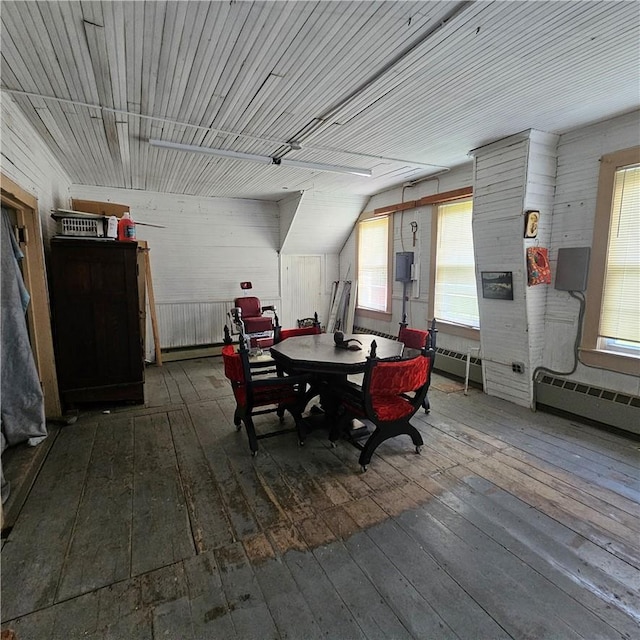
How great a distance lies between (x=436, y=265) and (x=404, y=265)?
0.55 meters

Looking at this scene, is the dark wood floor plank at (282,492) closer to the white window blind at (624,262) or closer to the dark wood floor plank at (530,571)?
the dark wood floor plank at (530,571)

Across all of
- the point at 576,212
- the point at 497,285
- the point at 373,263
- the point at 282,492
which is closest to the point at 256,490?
the point at 282,492

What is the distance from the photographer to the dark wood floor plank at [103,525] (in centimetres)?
171

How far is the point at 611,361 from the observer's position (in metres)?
3.26

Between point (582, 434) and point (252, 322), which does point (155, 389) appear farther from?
point (582, 434)

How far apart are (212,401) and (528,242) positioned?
3.87 m

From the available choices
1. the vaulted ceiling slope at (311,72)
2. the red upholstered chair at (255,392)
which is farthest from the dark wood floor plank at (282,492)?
the vaulted ceiling slope at (311,72)

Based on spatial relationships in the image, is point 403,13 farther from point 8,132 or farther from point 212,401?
point 212,401

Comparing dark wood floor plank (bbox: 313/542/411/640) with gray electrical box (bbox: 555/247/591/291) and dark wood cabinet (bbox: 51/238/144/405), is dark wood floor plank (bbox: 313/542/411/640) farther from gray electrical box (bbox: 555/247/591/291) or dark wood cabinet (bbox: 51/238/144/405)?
gray electrical box (bbox: 555/247/591/291)

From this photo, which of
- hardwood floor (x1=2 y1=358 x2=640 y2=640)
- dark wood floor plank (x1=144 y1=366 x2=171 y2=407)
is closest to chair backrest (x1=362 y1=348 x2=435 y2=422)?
hardwood floor (x1=2 y1=358 x2=640 y2=640)

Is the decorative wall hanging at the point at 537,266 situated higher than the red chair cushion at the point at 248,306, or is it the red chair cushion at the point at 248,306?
the decorative wall hanging at the point at 537,266

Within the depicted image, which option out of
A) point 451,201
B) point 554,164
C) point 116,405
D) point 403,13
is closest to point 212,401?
point 116,405

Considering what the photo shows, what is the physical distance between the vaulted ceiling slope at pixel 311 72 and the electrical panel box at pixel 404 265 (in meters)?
1.84

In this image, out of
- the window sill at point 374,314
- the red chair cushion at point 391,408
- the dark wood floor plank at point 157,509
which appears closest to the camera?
the dark wood floor plank at point 157,509
